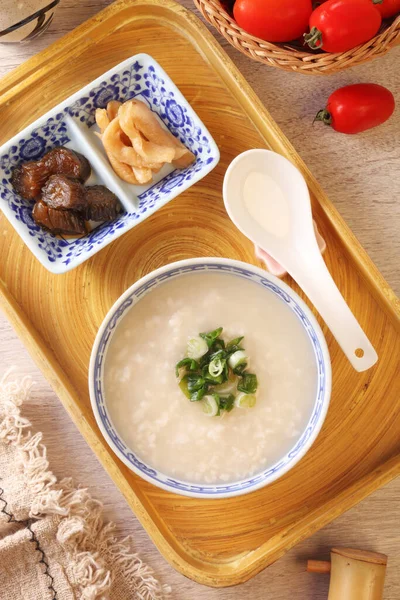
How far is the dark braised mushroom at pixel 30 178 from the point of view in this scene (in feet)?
4.75

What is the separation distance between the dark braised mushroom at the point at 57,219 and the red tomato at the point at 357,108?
2.12 ft

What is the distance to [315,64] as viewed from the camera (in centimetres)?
137

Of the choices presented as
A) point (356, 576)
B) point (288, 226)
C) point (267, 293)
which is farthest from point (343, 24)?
point (356, 576)

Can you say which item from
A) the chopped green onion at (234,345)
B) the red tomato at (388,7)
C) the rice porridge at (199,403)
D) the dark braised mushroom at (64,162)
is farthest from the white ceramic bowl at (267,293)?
the red tomato at (388,7)

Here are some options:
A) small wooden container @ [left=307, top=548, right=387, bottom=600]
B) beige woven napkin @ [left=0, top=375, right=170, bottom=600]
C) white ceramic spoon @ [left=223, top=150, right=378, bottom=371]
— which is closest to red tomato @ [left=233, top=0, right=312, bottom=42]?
white ceramic spoon @ [left=223, top=150, right=378, bottom=371]

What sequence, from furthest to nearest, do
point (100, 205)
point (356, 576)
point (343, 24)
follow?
point (356, 576), point (100, 205), point (343, 24)

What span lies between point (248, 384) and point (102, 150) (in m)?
0.67

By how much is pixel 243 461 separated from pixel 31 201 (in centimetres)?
79

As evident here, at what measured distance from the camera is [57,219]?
4.64ft

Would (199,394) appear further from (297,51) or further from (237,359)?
(297,51)

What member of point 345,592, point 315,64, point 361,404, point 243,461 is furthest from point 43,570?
point 315,64

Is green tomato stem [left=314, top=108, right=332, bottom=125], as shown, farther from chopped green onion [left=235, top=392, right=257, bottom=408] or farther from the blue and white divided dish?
chopped green onion [left=235, top=392, right=257, bottom=408]

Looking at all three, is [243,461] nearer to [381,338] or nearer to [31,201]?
[381,338]

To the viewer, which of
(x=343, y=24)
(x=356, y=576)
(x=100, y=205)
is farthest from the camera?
(x=356, y=576)
